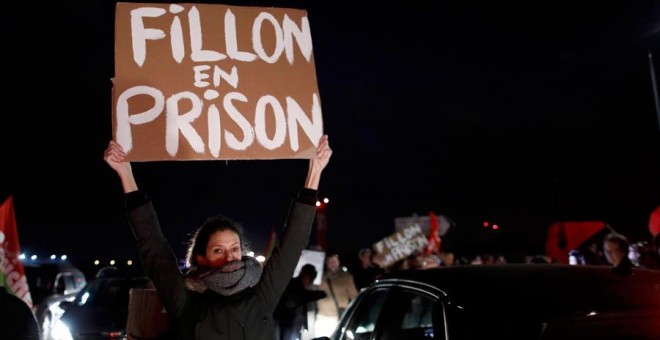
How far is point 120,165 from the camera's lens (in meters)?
3.14

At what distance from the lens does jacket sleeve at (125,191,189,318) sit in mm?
2752

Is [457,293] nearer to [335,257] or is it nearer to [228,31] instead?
[228,31]

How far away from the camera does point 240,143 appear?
11.6 ft

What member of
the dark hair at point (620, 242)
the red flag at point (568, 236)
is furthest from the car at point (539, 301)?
the red flag at point (568, 236)

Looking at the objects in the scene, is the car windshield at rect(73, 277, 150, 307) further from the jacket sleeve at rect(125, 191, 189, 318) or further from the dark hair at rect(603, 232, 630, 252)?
the jacket sleeve at rect(125, 191, 189, 318)

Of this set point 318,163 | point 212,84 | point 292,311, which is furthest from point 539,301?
point 292,311

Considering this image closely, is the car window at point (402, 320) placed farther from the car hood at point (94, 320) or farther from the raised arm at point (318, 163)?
the car hood at point (94, 320)

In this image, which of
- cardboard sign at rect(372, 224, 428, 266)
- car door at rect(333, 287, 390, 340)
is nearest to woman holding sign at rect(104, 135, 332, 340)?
car door at rect(333, 287, 390, 340)

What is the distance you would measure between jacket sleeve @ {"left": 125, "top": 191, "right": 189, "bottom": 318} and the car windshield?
7778 mm

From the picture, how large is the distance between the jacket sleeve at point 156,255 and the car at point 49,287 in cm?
1215

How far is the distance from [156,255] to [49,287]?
14474mm

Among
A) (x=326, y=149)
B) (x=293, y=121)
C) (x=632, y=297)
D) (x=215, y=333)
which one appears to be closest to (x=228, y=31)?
(x=293, y=121)

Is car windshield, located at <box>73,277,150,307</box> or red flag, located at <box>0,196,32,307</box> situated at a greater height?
red flag, located at <box>0,196,32,307</box>

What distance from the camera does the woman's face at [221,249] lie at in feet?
9.60
